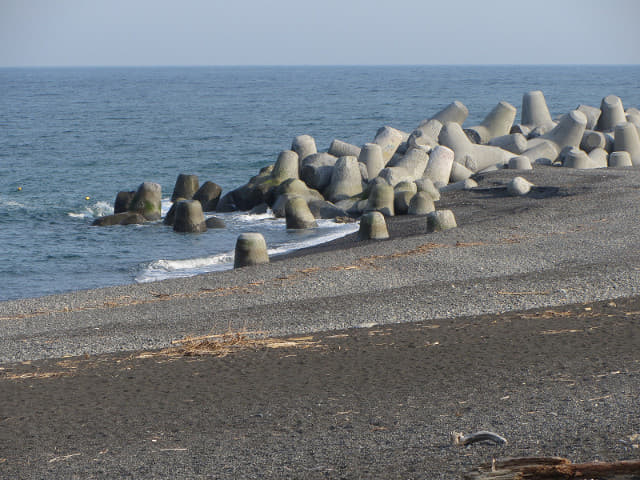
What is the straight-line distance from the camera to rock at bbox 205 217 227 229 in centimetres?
2159

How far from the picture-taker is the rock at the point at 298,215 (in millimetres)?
20328

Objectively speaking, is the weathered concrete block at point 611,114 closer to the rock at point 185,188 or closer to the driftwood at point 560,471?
the rock at point 185,188

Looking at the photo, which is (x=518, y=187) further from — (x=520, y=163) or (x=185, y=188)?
(x=185, y=188)

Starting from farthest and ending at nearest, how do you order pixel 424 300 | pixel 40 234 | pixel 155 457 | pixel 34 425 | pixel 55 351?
1. pixel 40 234
2. pixel 424 300
3. pixel 55 351
4. pixel 34 425
5. pixel 155 457

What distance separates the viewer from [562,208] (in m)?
17.4

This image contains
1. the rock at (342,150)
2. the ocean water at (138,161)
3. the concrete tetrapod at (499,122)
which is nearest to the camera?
the ocean water at (138,161)

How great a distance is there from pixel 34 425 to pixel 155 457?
1364 millimetres

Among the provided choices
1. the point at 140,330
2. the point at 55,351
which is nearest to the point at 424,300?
the point at 140,330

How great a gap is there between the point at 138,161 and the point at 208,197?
15.9 metres

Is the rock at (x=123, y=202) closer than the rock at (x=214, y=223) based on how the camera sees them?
No

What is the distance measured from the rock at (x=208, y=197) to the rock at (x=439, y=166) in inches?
251

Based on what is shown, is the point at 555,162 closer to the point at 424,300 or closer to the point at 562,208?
the point at 562,208

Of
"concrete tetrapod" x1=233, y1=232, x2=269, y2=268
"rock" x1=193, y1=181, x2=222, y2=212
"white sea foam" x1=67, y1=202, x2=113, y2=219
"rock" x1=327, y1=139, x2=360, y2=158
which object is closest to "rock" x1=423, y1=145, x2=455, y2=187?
"rock" x1=327, y1=139, x2=360, y2=158

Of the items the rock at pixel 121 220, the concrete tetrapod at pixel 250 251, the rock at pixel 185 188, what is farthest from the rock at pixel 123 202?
the concrete tetrapod at pixel 250 251
